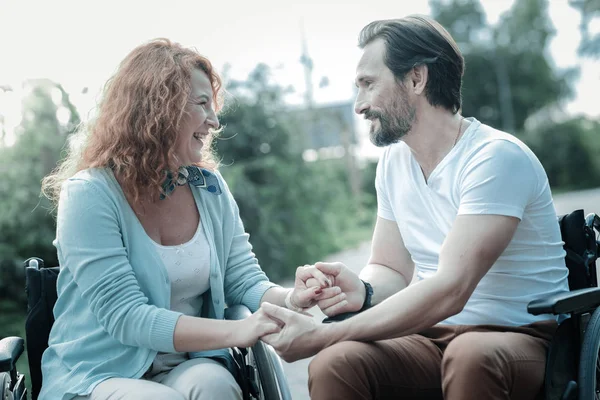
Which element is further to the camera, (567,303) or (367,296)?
(367,296)

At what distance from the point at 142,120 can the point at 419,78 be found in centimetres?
93

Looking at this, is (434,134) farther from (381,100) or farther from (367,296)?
(367,296)

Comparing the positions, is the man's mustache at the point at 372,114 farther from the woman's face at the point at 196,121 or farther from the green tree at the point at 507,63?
the green tree at the point at 507,63

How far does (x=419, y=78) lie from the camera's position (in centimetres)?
262

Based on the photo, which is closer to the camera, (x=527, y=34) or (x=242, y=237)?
(x=242, y=237)

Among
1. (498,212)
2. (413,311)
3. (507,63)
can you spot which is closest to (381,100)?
(498,212)

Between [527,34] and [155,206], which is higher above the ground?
[527,34]

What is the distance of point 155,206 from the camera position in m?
2.53

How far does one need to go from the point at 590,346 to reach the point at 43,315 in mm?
1668

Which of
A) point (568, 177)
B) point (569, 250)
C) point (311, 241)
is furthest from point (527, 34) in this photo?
point (569, 250)

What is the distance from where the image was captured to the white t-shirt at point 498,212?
2281mm

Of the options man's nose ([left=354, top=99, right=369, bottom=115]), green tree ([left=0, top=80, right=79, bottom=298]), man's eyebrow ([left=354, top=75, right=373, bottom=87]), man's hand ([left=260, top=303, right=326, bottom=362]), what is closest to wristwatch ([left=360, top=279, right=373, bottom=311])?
man's hand ([left=260, top=303, right=326, bottom=362])

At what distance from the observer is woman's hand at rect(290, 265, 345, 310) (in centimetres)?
261

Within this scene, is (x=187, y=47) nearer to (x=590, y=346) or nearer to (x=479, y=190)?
(x=479, y=190)
